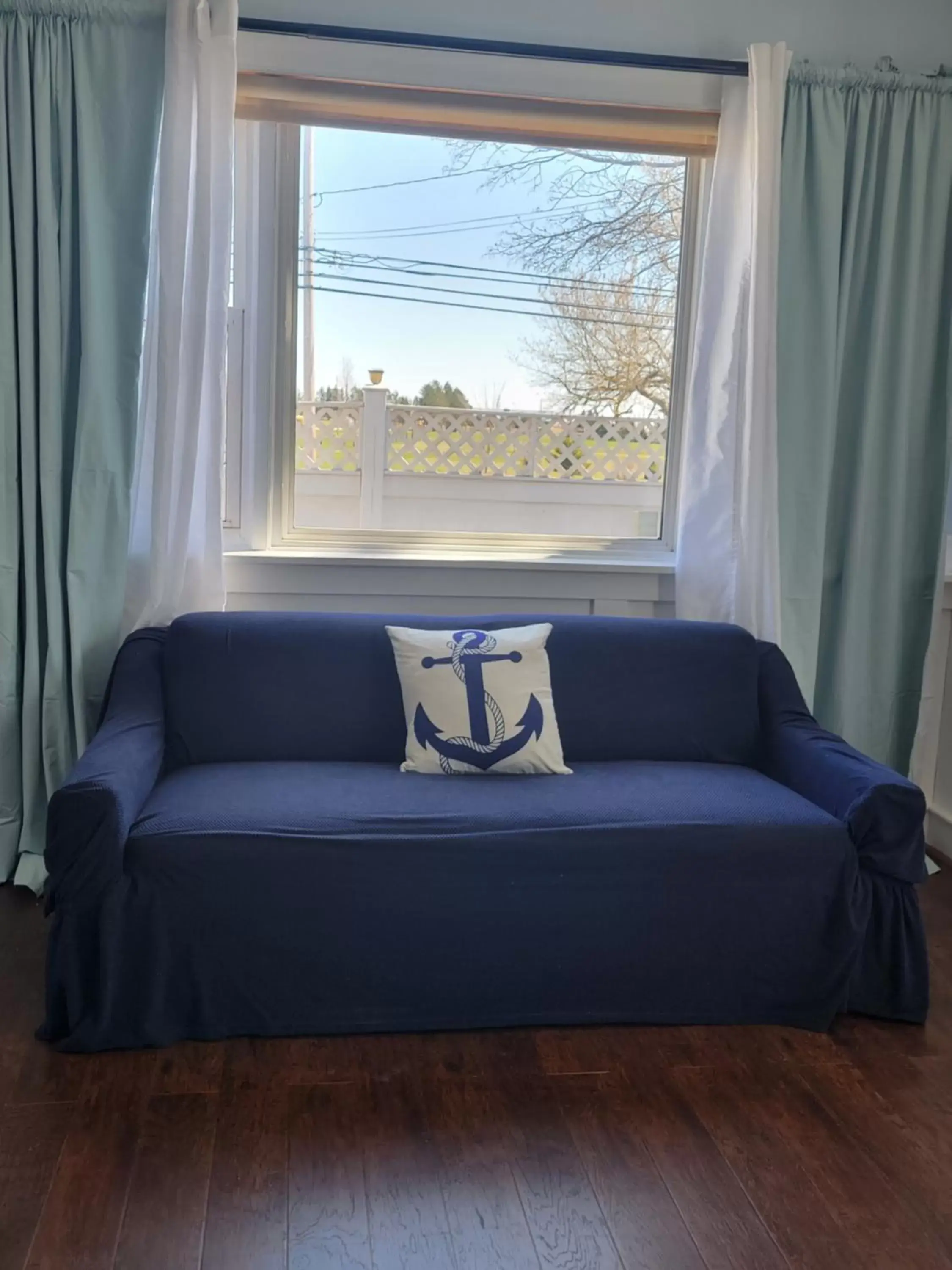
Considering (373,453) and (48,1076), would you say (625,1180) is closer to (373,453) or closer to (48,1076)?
(48,1076)

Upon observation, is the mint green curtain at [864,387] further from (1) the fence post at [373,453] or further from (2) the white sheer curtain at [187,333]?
(2) the white sheer curtain at [187,333]

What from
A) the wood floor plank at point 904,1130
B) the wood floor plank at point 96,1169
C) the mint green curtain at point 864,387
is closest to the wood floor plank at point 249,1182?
the wood floor plank at point 96,1169

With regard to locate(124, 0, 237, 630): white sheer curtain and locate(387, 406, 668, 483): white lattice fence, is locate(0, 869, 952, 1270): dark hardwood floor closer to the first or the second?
locate(124, 0, 237, 630): white sheer curtain

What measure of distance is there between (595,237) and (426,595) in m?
1.19

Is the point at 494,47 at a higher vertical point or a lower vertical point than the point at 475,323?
higher

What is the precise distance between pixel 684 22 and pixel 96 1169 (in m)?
3.09

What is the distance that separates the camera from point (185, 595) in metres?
2.86

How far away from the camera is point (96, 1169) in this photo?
176cm

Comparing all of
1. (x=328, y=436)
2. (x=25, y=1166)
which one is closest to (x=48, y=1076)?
Result: (x=25, y=1166)

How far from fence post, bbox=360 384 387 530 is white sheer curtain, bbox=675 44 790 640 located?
892mm

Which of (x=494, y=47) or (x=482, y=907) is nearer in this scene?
(x=482, y=907)

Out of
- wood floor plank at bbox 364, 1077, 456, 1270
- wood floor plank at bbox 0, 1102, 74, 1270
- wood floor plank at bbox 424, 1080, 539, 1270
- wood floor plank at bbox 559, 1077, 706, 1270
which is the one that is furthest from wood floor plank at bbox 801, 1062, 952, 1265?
wood floor plank at bbox 0, 1102, 74, 1270

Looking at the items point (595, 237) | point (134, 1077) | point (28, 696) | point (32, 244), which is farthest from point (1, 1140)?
point (595, 237)

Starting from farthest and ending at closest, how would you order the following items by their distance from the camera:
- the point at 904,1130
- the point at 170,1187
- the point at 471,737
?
the point at 471,737 < the point at 904,1130 < the point at 170,1187
